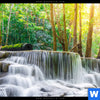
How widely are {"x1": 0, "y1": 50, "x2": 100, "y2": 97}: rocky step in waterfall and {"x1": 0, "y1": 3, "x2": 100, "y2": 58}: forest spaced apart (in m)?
1.38

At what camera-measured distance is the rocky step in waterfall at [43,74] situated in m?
2.10

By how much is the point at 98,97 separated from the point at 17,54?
2084mm

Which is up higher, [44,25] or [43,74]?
[44,25]

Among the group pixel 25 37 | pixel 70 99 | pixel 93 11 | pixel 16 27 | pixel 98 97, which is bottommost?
pixel 70 99

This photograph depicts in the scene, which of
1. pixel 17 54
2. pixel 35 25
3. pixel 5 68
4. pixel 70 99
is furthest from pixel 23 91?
pixel 35 25

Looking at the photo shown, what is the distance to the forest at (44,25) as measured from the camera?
4449mm

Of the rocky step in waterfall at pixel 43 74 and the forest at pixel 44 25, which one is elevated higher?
the forest at pixel 44 25

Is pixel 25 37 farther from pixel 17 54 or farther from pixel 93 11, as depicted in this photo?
pixel 93 11

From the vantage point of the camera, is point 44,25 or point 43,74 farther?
point 44,25

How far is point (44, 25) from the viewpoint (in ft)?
20.4

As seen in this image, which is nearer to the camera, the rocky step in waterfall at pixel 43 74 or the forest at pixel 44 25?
the rocky step in waterfall at pixel 43 74

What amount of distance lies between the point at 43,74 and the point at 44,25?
390 centimetres

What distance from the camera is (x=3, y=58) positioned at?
2902 millimetres

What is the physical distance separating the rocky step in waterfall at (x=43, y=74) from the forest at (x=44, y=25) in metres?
1.38
